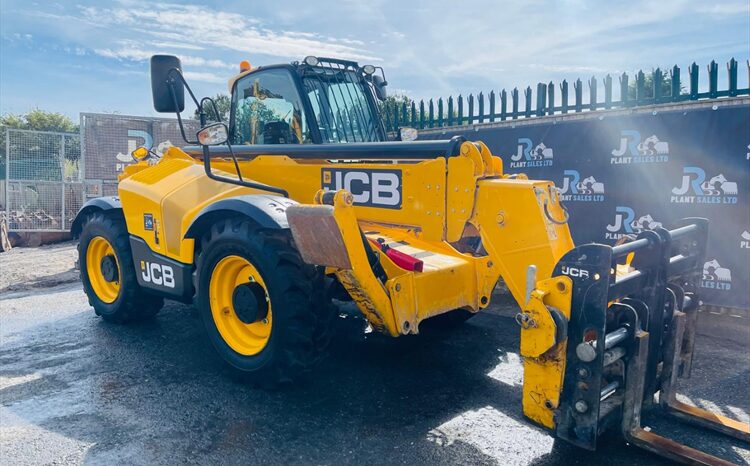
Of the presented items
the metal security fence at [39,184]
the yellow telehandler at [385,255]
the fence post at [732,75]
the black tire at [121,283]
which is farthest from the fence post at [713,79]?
the metal security fence at [39,184]

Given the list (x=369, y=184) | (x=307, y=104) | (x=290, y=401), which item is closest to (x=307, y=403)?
(x=290, y=401)

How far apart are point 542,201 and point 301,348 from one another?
1.78m

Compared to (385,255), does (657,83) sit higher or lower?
higher

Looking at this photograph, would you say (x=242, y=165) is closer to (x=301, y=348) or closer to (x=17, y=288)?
(x=301, y=348)

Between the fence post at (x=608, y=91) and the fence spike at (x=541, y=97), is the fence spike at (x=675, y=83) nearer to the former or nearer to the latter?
the fence post at (x=608, y=91)

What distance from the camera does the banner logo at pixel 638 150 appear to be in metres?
6.69

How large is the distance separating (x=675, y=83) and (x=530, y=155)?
1.91 metres

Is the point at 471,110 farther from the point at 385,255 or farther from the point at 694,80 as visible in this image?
the point at 385,255

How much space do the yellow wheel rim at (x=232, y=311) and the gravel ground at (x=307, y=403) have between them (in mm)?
257

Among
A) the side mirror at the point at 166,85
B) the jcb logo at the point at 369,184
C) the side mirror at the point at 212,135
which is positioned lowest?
the jcb logo at the point at 369,184

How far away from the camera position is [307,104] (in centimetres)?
479

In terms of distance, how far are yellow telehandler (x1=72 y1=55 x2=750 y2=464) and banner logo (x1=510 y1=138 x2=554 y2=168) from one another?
127 inches

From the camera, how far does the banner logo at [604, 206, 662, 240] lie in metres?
6.80

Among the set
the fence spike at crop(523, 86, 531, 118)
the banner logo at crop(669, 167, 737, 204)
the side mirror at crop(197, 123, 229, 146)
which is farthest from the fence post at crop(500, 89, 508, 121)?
the side mirror at crop(197, 123, 229, 146)
